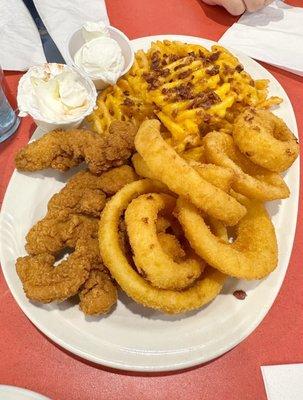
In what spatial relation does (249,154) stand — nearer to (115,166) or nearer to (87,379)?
(115,166)

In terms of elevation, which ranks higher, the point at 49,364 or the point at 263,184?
the point at 263,184

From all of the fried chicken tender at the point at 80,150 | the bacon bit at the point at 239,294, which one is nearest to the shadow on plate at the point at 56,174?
the fried chicken tender at the point at 80,150

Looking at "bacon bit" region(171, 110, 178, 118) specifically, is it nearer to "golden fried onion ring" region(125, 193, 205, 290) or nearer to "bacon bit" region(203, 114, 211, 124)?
"bacon bit" region(203, 114, 211, 124)

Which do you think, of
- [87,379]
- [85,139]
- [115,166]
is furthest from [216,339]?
[85,139]

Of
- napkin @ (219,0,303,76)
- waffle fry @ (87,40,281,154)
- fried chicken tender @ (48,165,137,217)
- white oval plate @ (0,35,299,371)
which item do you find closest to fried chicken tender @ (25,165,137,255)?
fried chicken tender @ (48,165,137,217)

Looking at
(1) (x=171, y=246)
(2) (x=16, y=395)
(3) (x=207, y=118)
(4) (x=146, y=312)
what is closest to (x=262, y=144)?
(3) (x=207, y=118)

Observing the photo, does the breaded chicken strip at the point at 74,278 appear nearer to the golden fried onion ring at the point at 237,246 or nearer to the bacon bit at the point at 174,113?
the golden fried onion ring at the point at 237,246

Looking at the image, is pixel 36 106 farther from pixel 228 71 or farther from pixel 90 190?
pixel 228 71
